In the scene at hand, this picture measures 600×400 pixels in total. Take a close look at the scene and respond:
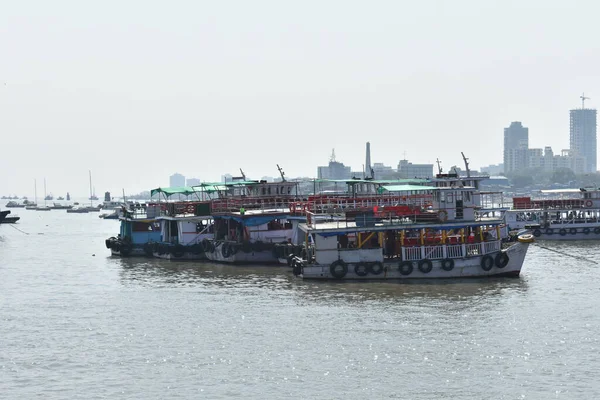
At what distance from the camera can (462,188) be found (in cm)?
5838

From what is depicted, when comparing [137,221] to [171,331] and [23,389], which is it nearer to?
[171,331]

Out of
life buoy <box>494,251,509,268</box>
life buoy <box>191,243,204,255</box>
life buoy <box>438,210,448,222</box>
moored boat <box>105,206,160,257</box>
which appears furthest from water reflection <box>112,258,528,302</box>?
moored boat <box>105,206,160,257</box>

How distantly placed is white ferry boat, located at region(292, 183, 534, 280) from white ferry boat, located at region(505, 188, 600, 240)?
42.7m

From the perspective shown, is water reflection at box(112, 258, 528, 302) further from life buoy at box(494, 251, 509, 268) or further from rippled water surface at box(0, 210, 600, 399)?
life buoy at box(494, 251, 509, 268)

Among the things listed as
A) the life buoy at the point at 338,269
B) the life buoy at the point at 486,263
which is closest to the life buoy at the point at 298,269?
the life buoy at the point at 338,269

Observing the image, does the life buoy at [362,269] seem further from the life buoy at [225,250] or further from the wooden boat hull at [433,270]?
the life buoy at [225,250]

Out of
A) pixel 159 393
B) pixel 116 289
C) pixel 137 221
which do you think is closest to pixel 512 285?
pixel 116 289

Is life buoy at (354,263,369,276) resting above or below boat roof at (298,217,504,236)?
below

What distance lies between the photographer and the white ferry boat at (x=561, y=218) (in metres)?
98.2

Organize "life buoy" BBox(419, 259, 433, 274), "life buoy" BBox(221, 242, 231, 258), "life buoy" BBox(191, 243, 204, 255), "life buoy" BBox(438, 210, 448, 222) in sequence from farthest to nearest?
"life buoy" BBox(191, 243, 204, 255)
"life buoy" BBox(221, 242, 231, 258)
"life buoy" BBox(438, 210, 448, 222)
"life buoy" BBox(419, 259, 433, 274)

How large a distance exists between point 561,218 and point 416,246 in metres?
48.5

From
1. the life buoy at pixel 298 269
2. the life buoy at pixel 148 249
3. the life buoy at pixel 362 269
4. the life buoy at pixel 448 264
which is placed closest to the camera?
the life buoy at pixel 362 269

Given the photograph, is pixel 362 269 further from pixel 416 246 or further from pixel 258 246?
pixel 258 246

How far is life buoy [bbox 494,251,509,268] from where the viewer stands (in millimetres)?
57006
